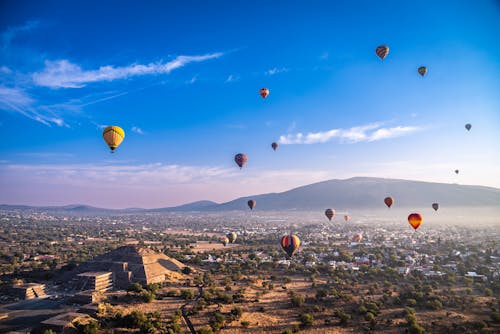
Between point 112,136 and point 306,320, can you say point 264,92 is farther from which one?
point 306,320

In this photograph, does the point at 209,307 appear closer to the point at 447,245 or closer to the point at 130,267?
the point at 130,267

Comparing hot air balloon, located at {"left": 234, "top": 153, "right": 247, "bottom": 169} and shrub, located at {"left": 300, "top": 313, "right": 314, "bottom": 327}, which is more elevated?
hot air balloon, located at {"left": 234, "top": 153, "right": 247, "bottom": 169}

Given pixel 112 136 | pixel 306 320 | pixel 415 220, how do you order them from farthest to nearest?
pixel 415 220
pixel 112 136
pixel 306 320

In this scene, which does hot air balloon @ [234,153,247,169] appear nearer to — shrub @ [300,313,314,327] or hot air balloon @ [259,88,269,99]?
hot air balloon @ [259,88,269,99]

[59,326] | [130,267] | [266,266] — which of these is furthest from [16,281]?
[266,266]

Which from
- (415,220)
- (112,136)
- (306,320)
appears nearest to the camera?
(306,320)

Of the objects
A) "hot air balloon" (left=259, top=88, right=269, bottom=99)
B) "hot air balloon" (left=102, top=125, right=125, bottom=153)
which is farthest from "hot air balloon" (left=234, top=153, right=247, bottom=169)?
"hot air balloon" (left=102, top=125, right=125, bottom=153)

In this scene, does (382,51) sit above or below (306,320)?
above

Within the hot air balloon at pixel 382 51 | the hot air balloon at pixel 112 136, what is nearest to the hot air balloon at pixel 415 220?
the hot air balloon at pixel 382 51

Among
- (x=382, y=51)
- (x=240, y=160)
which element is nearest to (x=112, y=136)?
(x=240, y=160)
